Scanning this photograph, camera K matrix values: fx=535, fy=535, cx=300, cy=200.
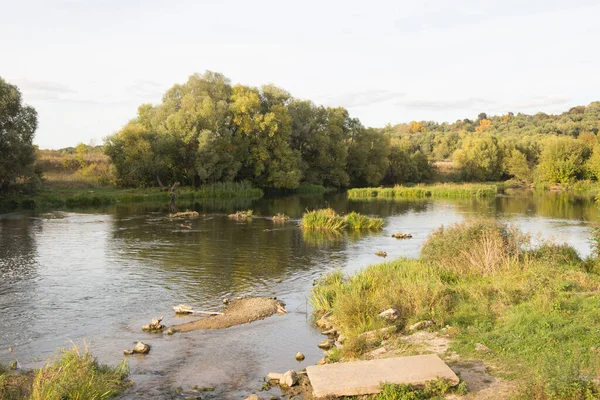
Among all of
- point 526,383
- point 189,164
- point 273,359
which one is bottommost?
point 273,359

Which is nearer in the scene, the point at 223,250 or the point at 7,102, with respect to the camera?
the point at 223,250

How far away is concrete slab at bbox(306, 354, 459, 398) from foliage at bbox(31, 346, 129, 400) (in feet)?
12.3

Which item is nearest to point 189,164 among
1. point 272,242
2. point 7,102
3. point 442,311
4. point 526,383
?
point 7,102

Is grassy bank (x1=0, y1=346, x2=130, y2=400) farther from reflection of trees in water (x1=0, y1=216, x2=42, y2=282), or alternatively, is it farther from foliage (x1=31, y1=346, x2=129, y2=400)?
reflection of trees in water (x1=0, y1=216, x2=42, y2=282)

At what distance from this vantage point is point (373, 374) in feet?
31.3

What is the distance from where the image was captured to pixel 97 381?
9.84 meters

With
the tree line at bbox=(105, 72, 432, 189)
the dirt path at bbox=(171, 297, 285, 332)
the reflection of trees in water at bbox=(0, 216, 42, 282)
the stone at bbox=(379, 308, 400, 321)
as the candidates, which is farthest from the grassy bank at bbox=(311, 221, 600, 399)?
the tree line at bbox=(105, 72, 432, 189)

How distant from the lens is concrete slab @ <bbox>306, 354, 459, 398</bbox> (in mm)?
9102

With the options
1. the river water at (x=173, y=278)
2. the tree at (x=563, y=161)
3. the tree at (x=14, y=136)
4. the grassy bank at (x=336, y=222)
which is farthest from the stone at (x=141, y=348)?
the tree at (x=563, y=161)

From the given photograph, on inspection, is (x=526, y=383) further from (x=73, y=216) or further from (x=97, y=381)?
(x=73, y=216)

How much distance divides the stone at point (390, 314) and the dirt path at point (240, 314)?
12.8ft

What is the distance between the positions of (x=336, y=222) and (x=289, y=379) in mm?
25234

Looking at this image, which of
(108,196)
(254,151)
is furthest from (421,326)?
(254,151)

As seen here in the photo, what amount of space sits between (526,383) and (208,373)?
250 inches
